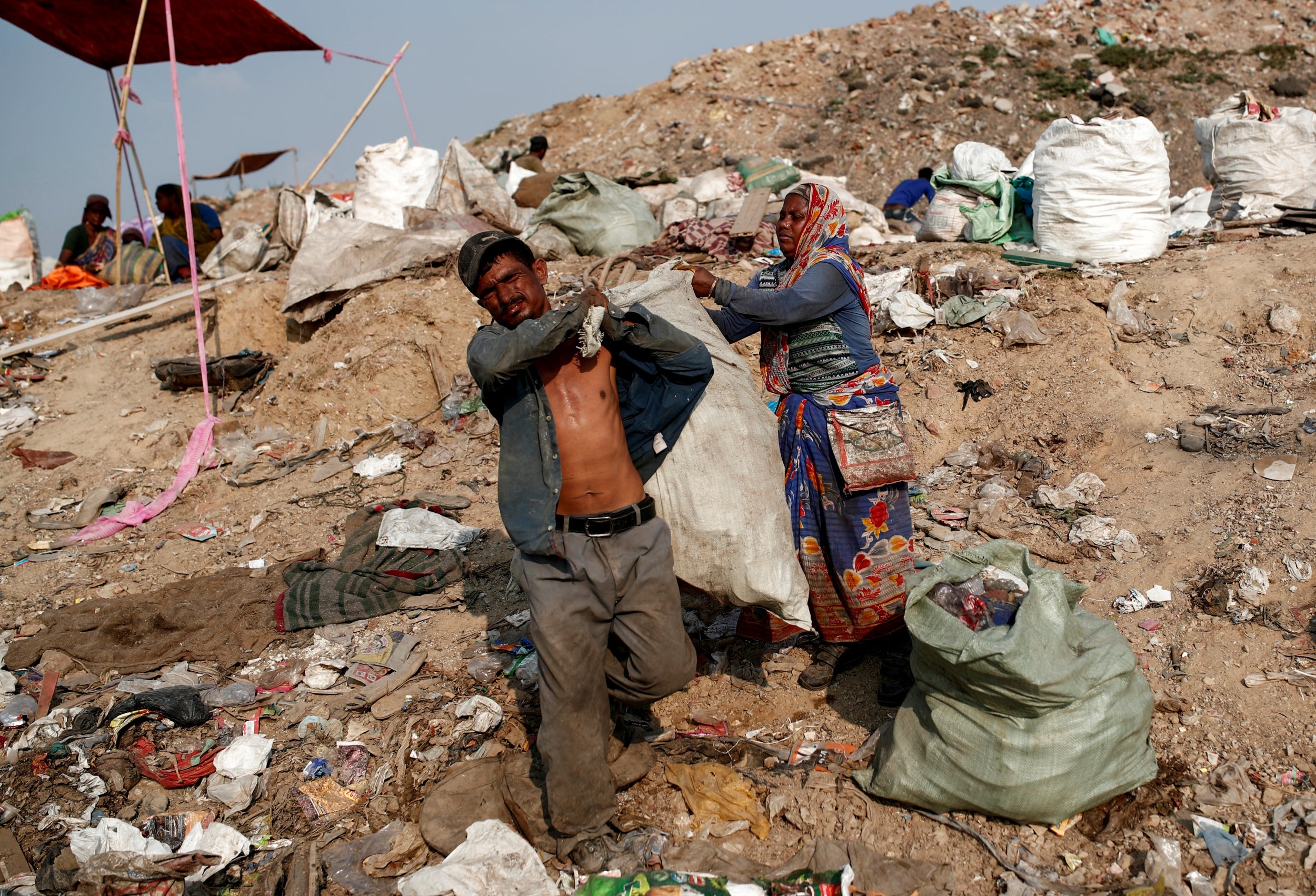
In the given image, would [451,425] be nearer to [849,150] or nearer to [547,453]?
[547,453]

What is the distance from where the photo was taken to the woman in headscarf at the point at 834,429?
2768mm

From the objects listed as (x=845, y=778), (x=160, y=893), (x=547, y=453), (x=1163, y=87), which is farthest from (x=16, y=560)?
(x=1163, y=87)

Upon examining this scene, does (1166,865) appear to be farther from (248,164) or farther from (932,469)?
(248,164)

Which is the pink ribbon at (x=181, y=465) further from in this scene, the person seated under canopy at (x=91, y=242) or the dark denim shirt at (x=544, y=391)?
the dark denim shirt at (x=544, y=391)

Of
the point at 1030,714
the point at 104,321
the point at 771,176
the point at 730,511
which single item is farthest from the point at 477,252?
the point at 104,321

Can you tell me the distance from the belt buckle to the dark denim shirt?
8 centimetres

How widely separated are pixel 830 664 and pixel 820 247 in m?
1.56

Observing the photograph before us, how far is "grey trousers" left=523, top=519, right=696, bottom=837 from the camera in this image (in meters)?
2.28

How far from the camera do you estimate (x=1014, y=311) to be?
5.25 metres

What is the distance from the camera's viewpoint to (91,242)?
9.20 m

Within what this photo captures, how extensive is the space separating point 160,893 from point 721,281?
2523 millimetres

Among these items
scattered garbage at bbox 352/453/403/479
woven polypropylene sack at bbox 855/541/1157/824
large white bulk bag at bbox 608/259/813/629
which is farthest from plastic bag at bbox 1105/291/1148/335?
scattered garbage at bbox 352/453/403/479

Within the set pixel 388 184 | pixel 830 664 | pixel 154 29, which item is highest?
pixel 154 29

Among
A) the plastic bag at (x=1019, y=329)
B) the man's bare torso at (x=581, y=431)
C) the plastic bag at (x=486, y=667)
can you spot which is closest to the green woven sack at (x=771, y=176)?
the plastic bag at (x=1019, y=329)
